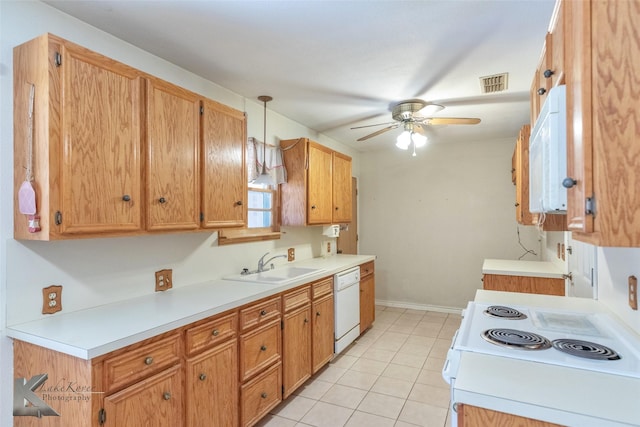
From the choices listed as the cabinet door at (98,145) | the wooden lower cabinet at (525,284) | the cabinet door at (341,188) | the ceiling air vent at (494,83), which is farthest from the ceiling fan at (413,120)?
the cabinet door at (98,145)

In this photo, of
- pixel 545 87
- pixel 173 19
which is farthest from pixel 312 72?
pixel 545 87

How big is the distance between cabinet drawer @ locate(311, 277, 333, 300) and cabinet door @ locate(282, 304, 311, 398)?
16cm

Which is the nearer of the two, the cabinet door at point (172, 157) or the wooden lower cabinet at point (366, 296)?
the cabinet door at point (172, 157)

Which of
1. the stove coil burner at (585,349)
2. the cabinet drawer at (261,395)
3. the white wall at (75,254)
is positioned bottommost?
the cabinet drawer at (261,395)

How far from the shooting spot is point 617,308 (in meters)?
1.72

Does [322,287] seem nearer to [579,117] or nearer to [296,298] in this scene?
[296,298]

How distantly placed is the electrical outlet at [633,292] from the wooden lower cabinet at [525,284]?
1762 millimetres

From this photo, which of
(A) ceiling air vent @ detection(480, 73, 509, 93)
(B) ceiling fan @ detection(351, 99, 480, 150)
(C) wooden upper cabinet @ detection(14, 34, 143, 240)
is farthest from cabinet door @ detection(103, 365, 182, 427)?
(A) ceiling air vent @ detection(480, 73, 509, 93)

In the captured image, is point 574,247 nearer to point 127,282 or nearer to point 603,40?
point 603,40

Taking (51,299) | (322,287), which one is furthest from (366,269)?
(51,299)

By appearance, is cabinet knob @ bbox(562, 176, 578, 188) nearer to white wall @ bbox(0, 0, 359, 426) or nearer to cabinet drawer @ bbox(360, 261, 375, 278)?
white wall @ bbox(0, 0, 359, 426)

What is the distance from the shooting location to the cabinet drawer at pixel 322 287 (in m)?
2.97

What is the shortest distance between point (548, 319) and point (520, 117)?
102 inches

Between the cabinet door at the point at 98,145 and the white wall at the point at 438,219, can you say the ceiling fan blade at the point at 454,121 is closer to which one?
the white wall at the point at 438,219
